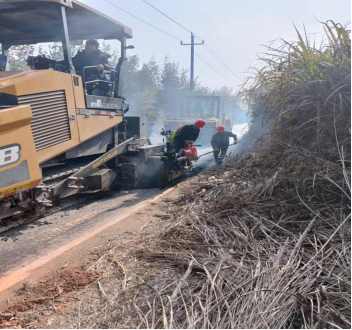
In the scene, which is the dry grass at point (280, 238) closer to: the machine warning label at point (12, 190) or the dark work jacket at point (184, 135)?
the machine warning label at point (12, 190)

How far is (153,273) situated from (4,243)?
91.8 inches

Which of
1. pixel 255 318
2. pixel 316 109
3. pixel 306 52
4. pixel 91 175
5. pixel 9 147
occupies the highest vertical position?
pixel 306 52

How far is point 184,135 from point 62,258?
15.5 ft

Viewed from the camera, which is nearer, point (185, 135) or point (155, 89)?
point (185, 135)

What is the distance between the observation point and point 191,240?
3.02 meters

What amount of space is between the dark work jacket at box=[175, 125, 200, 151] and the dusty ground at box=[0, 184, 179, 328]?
2.20m

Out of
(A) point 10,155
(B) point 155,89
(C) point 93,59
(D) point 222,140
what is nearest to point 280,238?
(A) point 10,155

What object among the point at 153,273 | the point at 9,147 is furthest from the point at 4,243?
the point at 153,273

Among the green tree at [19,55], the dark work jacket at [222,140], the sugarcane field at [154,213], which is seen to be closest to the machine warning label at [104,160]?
the sugarcane field at [154,213]

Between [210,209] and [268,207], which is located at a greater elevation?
[268,207]

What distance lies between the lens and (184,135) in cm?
759

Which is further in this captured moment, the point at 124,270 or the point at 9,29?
the point at 9,29

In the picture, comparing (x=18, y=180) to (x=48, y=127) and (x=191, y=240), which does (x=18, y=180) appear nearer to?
(x=48, y=127)

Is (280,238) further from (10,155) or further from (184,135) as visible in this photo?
(184,135)
